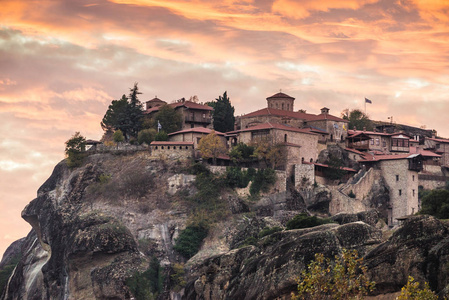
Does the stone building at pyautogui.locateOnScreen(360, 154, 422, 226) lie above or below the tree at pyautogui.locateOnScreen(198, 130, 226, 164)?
below

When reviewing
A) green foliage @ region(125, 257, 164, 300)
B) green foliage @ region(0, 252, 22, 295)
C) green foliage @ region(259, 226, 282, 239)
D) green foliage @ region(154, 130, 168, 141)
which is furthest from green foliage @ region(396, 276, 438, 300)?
green foliage @ region(0, 252, 22, 295)

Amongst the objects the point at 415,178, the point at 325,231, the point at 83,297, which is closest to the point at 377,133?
the point at 415,178

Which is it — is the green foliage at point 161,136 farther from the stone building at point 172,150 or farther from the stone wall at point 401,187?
the stone wall at point 401,187

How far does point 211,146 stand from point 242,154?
398 centimetres

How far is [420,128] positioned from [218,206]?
6271 centimetres

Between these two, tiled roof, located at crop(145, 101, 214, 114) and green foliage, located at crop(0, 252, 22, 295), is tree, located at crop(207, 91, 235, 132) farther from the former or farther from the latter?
green foliage, located at crop(0, 252, 22, 295)

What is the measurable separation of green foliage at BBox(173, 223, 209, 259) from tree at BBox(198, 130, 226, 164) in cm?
1060

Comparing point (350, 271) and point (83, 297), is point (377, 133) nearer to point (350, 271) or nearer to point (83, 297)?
point (83, 297)

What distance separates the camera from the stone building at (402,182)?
93.2 m

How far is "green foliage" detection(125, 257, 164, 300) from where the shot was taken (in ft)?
255

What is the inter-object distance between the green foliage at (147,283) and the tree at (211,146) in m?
16.9

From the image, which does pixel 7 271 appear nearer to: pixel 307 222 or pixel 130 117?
pixel 130 117

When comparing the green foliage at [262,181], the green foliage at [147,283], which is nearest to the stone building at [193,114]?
the green foliage at [262,181]

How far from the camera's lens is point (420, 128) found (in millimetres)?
135375
